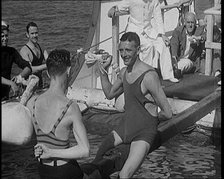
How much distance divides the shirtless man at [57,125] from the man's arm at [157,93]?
4.42 ft

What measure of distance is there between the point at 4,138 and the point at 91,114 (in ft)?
22.1

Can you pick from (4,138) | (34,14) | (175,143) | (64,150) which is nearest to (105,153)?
(64,150)

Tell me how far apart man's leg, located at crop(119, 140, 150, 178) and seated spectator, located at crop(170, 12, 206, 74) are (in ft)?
15.8

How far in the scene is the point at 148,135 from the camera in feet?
21.6

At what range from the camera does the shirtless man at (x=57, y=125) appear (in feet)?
17.7

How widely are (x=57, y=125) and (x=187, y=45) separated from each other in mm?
6262

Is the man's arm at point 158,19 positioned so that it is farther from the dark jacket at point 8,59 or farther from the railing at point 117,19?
the dark jacket at point 8,59

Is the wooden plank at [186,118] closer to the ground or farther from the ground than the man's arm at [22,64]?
closer to the ground

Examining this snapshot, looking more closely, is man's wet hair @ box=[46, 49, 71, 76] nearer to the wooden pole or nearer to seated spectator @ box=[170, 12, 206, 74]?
the wooden pole

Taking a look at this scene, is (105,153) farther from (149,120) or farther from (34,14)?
(34,14)

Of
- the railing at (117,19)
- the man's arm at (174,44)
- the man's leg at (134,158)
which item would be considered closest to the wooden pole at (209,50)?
the man's arm at (174,44)

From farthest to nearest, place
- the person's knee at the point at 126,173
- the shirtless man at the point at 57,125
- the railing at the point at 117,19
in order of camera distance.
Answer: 1. the railing at the point at 117,19
2. the person's knee at the point at 126,173
3. the shirtless man at the point at 57,125

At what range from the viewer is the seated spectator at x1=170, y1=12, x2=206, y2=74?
11125 millimetres

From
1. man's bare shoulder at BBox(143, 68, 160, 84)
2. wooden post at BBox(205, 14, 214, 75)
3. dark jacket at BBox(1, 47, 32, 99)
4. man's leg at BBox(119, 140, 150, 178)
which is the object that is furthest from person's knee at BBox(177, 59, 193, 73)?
man's leg at BBox(119, 140, 150, 178)
